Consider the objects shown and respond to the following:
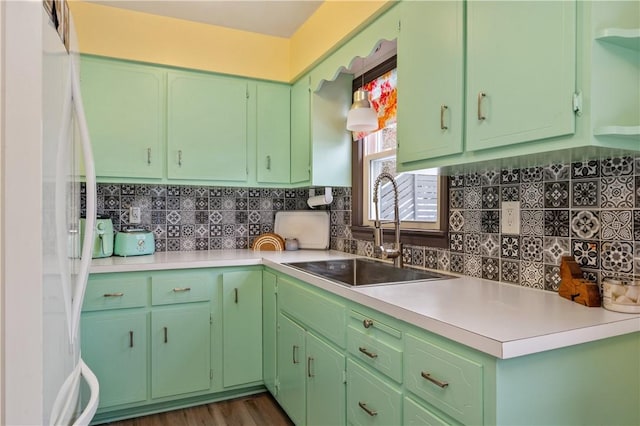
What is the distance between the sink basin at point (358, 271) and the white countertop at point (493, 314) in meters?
0.31

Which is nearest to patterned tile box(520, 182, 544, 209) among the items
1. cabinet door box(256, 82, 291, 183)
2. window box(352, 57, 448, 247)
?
window box(352, 57, 448, 247)

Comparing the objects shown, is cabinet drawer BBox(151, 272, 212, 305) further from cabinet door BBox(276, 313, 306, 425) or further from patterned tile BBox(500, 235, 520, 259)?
patterned tile BBox(500, 235, 520, 259)

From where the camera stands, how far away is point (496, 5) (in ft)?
4.04

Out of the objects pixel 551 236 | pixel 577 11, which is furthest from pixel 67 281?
pixel 551 236

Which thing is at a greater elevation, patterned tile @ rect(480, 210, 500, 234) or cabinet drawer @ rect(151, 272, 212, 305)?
patterned tile @ rect(480, 210, 500, 234)

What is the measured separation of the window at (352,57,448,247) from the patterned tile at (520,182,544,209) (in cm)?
43

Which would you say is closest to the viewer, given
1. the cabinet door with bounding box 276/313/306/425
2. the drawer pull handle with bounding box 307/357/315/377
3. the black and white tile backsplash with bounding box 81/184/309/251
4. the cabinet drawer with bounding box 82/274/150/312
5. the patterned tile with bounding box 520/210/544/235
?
the patterned tile with bounding box 520/210/544/235

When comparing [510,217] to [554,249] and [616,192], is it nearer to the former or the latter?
[554,249]

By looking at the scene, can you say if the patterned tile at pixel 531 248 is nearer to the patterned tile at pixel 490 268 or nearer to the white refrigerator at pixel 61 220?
the patterned tile at pixel 490 268

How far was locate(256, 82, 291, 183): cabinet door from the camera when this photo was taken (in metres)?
2.83

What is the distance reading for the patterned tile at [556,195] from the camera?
1.39m

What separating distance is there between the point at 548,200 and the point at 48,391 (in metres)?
1.53

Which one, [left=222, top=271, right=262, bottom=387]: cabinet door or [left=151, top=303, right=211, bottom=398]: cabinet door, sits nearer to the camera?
[left=151, top=303, right=211, bottom=398]: cabinet door

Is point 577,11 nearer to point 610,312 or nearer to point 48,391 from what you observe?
point 610,312
